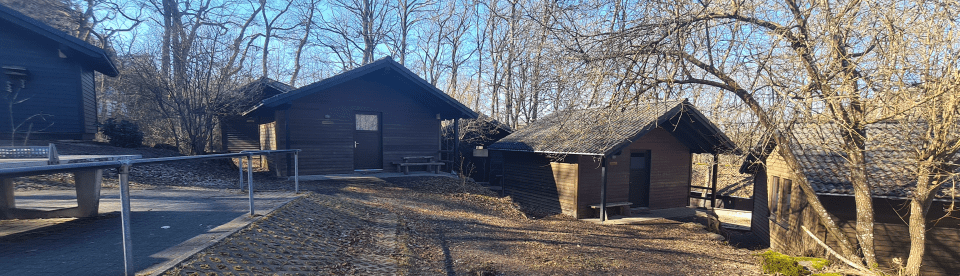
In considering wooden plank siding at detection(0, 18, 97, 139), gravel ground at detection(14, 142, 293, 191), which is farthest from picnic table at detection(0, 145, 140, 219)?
wooden plank siding at detection(0, 18, 97, 139)

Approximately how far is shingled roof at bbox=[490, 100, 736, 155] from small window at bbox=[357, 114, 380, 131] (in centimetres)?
506

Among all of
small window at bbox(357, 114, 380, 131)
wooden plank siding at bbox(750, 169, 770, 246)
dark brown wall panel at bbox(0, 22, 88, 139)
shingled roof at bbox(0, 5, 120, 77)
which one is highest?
shingled roof at bbox(0, 5, 120, 77)

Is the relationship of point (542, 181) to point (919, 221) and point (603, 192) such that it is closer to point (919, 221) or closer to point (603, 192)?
point (603, 192)

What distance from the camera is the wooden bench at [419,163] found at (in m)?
14.3

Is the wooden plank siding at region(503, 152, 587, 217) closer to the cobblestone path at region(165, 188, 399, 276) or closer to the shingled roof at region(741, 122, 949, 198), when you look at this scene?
the shingled roof at region(741, 122, 949, 198)

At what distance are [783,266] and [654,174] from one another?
6.82 meters

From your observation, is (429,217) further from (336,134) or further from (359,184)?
(336,134)

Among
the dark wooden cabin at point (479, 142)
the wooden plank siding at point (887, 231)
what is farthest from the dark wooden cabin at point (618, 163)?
the dark wooden cabin at point (479, 142)

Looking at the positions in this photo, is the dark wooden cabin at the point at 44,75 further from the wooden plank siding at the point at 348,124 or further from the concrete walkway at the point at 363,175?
the concrete walkway at the point at 363,175

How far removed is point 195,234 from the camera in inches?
190

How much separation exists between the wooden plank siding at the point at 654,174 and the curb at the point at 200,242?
1001 cm

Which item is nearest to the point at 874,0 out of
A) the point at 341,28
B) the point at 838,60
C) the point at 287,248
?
the point at 838,60

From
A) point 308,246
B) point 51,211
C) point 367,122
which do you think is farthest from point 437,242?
point 367,122

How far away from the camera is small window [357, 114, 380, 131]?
562 inches
